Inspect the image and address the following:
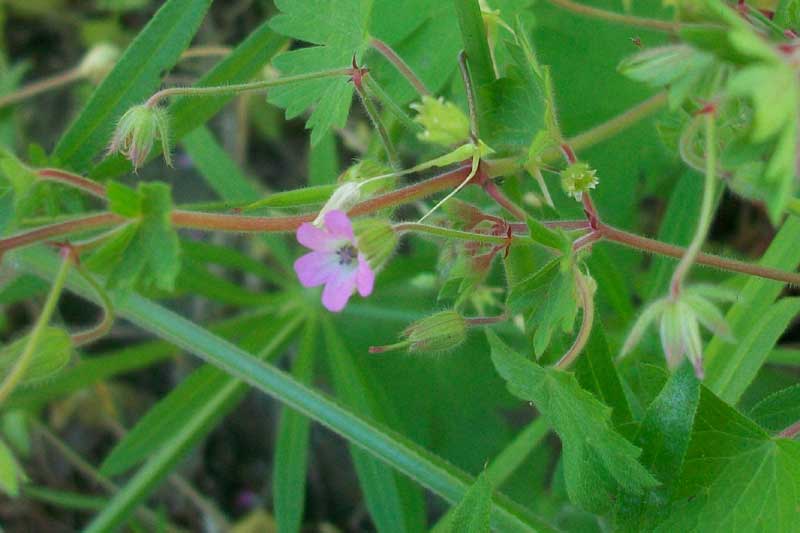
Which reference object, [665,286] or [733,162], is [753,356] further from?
[733,162]

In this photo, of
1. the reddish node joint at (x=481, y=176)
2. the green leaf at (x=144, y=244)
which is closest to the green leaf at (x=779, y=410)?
the reddish node joint at (x=481, y=176)

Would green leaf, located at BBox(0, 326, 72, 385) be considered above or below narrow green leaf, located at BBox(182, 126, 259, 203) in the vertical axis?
below

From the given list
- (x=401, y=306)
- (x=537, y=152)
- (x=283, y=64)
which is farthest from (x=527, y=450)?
(x=283, y=64)

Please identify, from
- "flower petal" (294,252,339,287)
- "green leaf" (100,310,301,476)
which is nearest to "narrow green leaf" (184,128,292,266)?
"green leaf" (100,310,301,476)

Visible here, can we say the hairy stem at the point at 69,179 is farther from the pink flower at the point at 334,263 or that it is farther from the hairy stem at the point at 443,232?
the hairy stem at the point at 443,232

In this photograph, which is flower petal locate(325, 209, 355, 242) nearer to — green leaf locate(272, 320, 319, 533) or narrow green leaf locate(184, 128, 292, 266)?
green leaf locate(272, 320, 319, 533)

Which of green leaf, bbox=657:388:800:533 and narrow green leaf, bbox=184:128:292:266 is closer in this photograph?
green leaf, bbox=657:388:800:533
